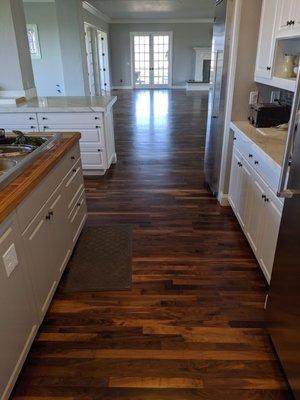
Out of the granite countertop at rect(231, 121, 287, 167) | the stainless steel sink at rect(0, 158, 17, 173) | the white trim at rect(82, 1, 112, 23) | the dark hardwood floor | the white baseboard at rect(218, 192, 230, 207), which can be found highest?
the white trim at rect(82, 1, 112, 23)

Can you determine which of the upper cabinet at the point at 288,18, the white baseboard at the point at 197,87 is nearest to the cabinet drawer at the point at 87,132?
the upper cabinet at the point at 288,18

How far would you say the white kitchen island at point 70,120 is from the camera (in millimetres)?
3768

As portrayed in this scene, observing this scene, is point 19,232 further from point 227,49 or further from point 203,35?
point 203,35

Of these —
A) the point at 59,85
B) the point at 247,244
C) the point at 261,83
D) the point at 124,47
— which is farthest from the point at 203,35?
the point at 247,244

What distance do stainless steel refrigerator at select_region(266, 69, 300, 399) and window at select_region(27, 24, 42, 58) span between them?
783 cm

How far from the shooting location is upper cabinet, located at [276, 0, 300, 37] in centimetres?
201

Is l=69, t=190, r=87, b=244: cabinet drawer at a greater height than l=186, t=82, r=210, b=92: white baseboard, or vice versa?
l=186, t=82, r=210, b=92: white baseboard

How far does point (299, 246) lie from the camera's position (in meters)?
1.33

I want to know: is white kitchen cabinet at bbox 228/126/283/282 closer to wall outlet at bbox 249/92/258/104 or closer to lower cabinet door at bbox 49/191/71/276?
wall outlet at bbox 249/92/258/104

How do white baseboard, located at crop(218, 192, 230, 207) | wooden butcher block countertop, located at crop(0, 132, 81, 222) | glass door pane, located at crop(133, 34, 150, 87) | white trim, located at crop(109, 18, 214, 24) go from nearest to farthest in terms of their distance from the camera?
wooden butcher block countertop, located at crop(0, 132, 81, 222)
white baseboard, located at crop(218, 192, 230, 207)
white trim, located at crop(109, 18, 214, 24)
glass door pane, located at crop(133, 34, 150, 87)

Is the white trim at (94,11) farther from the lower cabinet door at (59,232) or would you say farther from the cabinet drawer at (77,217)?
the lower cabinet door at (59,232)

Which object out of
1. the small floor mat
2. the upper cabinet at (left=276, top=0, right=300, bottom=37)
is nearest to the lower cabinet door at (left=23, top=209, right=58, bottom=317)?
the small floor mat

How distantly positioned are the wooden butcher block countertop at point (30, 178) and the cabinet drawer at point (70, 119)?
1562 millimetres

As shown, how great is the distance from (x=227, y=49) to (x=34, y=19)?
625 centimetres
